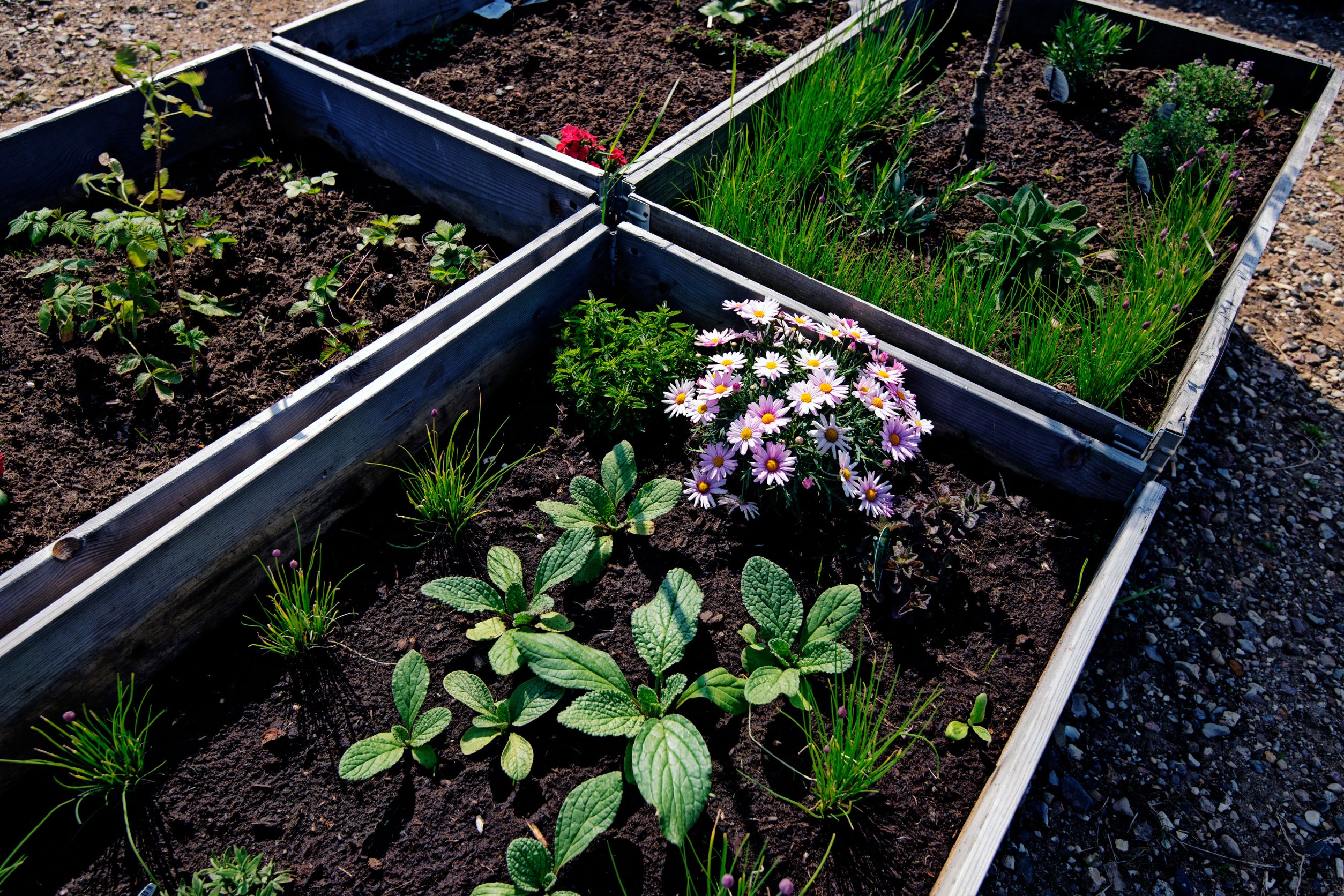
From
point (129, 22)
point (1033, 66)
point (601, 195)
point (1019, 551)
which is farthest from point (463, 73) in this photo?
point (1019, 551)

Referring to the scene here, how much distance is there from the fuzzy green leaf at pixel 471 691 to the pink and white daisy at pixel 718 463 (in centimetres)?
76

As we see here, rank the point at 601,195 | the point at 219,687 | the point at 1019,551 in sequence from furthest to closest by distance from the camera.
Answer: the point at 601,195
the point at 1019,551
the point at 219,687

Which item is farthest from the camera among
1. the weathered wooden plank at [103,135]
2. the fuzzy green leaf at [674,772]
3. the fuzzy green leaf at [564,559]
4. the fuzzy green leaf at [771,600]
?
the weathered wooden plank at [103,135]

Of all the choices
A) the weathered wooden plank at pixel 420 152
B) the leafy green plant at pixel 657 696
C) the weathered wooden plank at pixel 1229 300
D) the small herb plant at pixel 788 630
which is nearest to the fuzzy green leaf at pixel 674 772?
the leafy green plant at pixel 657 696

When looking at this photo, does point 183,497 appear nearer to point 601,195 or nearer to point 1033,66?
point 601,195

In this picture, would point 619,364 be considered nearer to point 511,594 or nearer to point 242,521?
point 511,594

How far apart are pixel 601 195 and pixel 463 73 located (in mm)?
1317

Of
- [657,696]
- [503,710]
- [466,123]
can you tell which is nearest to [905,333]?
[657,696]

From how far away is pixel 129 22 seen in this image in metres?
4.13

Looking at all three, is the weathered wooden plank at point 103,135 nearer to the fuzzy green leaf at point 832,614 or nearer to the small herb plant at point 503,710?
the small herb plant at point 503,710

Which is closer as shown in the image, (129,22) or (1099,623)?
(1099,623)

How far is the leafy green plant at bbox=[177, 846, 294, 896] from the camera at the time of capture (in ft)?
5.17

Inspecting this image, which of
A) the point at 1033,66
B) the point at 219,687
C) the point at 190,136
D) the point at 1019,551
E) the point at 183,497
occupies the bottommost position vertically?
the point at 219,687

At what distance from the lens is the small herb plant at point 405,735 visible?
1723 millimetres
